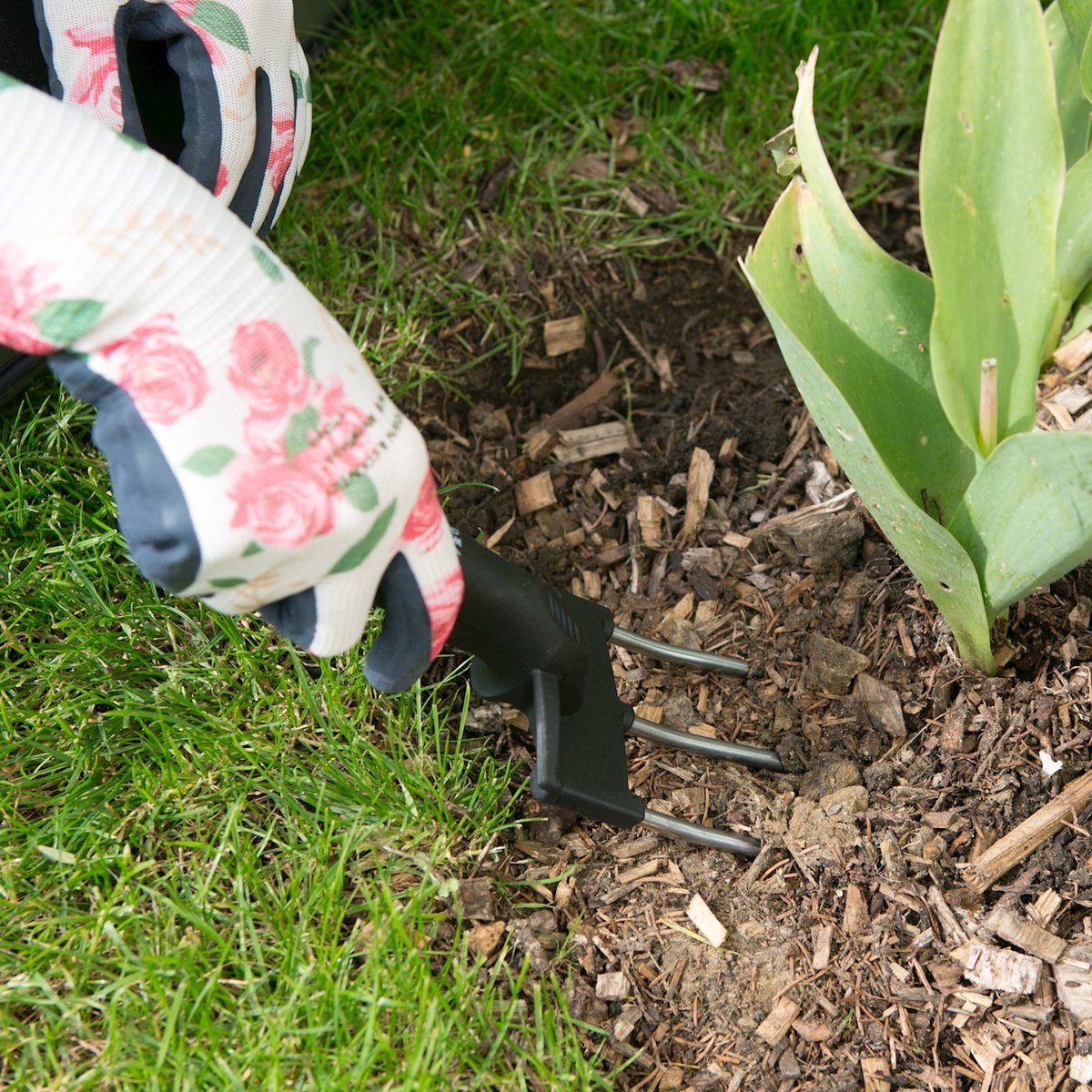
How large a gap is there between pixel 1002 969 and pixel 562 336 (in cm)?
99

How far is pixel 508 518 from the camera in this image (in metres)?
1.45

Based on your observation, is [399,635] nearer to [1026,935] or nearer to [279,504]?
[279,504]

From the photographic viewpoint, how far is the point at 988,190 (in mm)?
939

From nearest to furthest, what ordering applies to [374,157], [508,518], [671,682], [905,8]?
[671,682]
[508,518]
[374,157]
[905,8]

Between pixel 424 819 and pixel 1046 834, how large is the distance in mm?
635

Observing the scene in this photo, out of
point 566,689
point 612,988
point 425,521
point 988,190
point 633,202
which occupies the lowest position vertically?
point 612,988

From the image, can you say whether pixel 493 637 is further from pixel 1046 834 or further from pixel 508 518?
pixel 1046 834

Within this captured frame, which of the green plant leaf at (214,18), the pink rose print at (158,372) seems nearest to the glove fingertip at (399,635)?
the pink rose print at (158,372)

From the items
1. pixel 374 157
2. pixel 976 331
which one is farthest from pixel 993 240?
pixel 374 157

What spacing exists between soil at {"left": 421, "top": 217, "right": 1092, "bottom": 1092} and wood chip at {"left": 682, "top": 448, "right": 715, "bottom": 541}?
1cm

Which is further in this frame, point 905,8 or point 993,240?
point 905,8

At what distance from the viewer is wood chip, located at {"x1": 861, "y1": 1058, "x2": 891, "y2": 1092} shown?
1.03 metres

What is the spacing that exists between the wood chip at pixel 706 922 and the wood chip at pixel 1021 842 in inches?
10.1

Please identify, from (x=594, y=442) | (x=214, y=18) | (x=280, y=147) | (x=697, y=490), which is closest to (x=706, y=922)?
(x=697, y=490)
